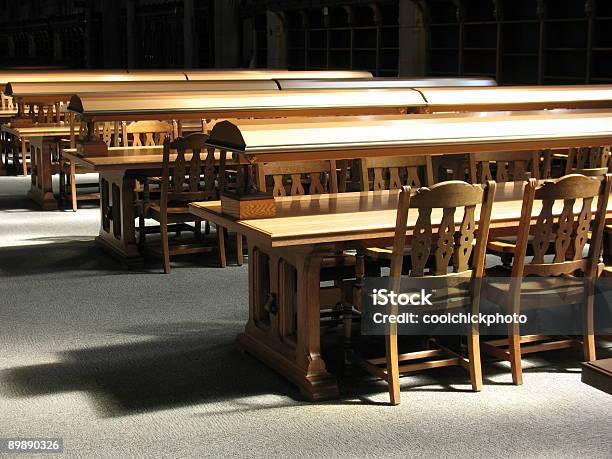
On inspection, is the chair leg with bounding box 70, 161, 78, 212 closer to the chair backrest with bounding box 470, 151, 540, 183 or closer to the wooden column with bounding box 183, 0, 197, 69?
the chair backrest with bounding box 470, 151, 540, 183

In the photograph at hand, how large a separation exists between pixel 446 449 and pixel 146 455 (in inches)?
44.8

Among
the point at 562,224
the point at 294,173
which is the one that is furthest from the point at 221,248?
the point at 562,224

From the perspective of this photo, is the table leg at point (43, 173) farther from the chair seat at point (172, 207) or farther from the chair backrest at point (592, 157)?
the chair backrest at point (592, 157)

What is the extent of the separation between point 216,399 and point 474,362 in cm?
116

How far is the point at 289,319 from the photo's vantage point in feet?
15.2

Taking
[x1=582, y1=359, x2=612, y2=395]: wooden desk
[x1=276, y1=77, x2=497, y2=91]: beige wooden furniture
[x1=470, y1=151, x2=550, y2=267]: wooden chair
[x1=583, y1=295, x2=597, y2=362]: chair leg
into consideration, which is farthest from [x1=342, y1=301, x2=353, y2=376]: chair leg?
[x1=276, y1=77, x2=497, y2=91]: beige wooden furniture

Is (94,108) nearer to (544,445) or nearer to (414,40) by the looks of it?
(544,445)

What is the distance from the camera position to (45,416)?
4.12m

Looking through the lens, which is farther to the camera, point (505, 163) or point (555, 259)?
point (505, 163)

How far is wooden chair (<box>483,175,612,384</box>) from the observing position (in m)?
4.36

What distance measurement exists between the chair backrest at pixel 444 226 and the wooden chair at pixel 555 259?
213mm

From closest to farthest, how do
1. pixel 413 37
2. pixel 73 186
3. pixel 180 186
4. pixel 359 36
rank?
1. pixel 180 186
2. pixel 73 186
3. pixel 413 37
4. pixel 359 36

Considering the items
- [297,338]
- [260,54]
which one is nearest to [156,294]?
[297,338]

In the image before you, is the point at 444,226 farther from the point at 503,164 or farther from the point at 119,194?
the point at 119,194
